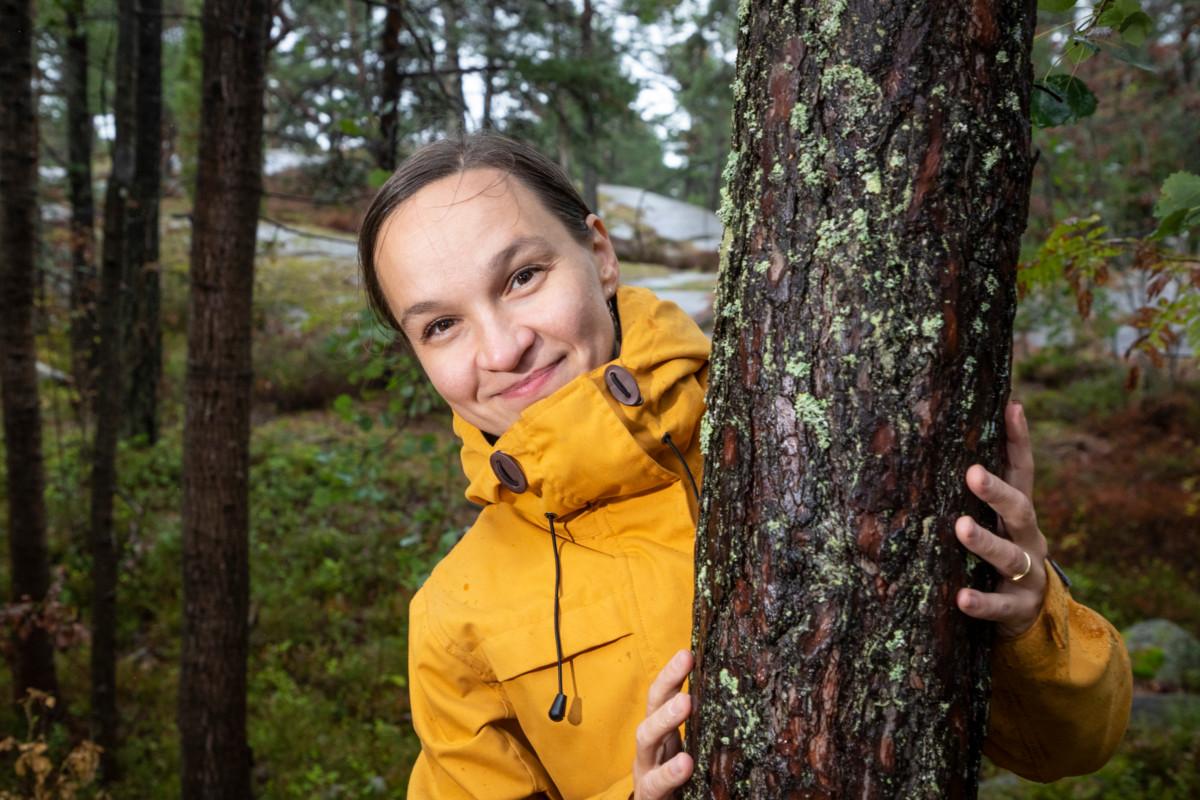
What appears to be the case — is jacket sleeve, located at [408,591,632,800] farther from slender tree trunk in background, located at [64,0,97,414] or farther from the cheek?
slender tree trunk in background, located at [64,0,97,414]

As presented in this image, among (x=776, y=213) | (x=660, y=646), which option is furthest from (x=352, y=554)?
(x=776, y=213)

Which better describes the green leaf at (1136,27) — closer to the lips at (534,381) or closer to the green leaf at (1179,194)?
the green leaf at (1179,194)

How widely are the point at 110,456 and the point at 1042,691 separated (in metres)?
5.18

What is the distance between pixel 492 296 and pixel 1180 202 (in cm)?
129

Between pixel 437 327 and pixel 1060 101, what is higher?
pixel 1060 101

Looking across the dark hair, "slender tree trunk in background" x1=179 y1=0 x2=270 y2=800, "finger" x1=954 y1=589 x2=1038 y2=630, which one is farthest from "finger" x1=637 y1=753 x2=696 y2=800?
"slender tree trunk in background" x1=179 y1=0 x2=270 y2=800

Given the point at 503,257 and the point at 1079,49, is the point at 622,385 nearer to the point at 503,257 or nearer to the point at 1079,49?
the point at 503,257

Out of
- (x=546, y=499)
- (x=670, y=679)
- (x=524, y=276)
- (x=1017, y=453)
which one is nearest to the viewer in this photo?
(x=1017, y=453)

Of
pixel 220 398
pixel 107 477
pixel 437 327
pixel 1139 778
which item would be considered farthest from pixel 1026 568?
pixel 107 477

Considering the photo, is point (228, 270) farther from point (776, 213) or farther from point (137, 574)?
point (137, 574)

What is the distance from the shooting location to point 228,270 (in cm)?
355

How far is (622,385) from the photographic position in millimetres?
1495

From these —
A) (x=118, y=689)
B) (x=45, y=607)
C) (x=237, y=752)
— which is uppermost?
(x=45, y=607)

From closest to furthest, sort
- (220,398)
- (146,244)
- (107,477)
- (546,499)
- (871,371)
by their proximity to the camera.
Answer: (871,371)
(546,499)
(220,398)
(107,477)
(146,244)
